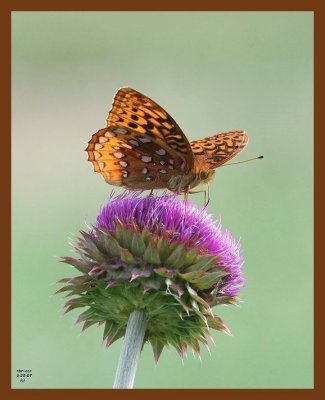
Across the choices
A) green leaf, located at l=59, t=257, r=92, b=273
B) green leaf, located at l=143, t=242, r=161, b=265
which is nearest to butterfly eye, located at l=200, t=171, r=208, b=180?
green leaf, located at l=143, t=242, r=161, b=265

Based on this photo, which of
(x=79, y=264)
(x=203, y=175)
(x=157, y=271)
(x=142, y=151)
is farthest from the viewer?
(x=203, y=175)

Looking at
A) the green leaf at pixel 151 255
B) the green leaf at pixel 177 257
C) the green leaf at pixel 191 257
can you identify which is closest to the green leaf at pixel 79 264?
the green leaf at pixel 151 255

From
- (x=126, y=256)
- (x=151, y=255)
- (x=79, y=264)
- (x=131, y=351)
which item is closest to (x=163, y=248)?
(x=151, y=255)

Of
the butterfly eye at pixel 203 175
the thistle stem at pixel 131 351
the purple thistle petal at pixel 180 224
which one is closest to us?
the thistle stem at pixel 131 351

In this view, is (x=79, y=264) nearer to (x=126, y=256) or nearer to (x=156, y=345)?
(x=126, y=256)

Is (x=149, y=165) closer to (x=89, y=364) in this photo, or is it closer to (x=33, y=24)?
(x=89, y=364)

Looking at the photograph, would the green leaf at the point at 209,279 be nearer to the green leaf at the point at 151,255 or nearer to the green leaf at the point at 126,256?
the green leaf at the point at 151,255

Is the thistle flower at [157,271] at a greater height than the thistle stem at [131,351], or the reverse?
the thistle flower at [157,271]
